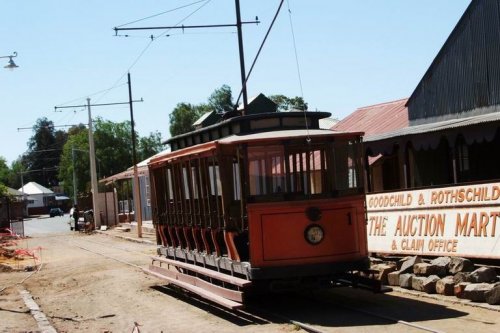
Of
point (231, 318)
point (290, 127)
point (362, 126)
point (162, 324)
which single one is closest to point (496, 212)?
point (290, 127)

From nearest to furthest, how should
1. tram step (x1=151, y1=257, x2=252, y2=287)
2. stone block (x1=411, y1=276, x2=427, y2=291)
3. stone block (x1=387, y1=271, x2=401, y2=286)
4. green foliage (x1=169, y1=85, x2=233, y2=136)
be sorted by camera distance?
tram step (x1=151, y1=257, x2=252, y2=287), stone block (x1=411, y1=276, x2=427, y2=291), stone block (x1=387, y1=271, x2=401, y2=286), green foliage (x1=169, y1=85, x2=233, y2=136)

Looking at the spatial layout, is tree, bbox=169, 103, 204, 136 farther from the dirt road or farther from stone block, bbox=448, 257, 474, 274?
stone block, bbox=448, 257, 474, 274

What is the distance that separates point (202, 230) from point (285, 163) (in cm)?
255

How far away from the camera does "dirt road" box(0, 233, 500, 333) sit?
1002 centimetres

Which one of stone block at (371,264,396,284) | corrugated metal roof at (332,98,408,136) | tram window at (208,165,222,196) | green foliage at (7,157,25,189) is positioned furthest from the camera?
green foliage at (7,157,25,189)

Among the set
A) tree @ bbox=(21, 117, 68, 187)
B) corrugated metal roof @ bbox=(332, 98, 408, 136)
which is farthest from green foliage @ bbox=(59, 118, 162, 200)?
corrugated metal roof @ bbox=(332, 98, 408, 136)

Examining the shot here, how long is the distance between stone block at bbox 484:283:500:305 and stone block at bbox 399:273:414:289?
2162 millimetres

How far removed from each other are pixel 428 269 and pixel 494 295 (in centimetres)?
203

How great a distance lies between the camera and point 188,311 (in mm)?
12523

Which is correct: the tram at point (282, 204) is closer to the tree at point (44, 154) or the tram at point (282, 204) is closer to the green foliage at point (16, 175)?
the tree at point (44, 154)

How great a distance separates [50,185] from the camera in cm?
16462

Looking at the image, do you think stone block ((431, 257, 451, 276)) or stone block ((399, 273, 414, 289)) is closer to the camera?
stone block ((431, 257, 451, 276))

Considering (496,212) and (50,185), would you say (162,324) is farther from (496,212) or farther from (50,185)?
(50,185)

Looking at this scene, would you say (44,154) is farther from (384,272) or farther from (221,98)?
(384,272)
